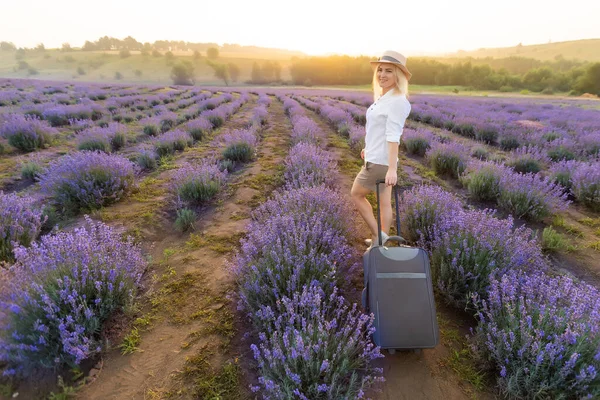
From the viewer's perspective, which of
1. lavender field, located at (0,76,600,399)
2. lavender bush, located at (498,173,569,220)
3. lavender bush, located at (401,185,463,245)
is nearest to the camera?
lavender field, located at (0,76,600,399)

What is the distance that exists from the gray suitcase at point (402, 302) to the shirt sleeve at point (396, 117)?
40.2 inches

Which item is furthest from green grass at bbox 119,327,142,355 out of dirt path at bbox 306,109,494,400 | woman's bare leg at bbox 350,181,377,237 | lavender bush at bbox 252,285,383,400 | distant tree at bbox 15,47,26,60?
distant tree at bbox 15,47,26,60

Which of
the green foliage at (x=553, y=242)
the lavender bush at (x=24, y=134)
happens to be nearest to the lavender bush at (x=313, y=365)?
the green foliage at (x=553, y=242)

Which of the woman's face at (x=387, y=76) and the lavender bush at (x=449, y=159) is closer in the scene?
the woman's face at (x=387, y=76)

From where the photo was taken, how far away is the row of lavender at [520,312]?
167 centimetres

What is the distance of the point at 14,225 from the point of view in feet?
9.58

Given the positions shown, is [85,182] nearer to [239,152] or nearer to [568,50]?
[239,152]

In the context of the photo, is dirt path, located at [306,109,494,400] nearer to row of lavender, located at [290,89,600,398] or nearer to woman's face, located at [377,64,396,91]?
row of lavender, located at [290,89,600,398]

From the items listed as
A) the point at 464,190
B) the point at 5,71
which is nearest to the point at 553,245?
the point at 464,190

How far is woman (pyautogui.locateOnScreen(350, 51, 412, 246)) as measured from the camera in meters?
2.52

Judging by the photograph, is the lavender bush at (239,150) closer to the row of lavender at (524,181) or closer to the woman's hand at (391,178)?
the row of lavender at (524,181)

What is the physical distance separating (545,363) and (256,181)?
455cm

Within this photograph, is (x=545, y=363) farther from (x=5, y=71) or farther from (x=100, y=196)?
(x=5, y=71)

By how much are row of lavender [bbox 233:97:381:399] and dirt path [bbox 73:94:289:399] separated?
288 millimetres
